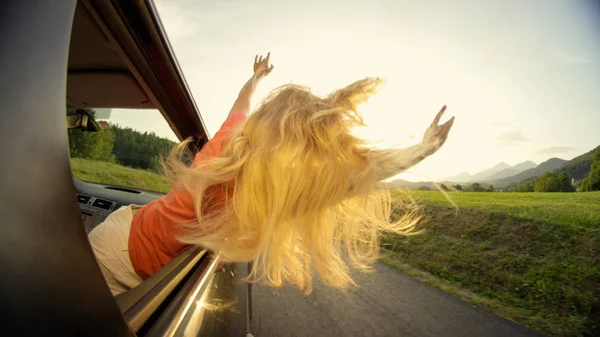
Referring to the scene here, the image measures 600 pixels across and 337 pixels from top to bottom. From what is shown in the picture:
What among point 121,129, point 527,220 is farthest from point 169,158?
point 527,220

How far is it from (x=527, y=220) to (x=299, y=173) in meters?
8.24

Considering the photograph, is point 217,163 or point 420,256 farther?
point 420,256

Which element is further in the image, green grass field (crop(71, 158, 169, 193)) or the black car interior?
green grass field (crop(71, 158, 169, 193))

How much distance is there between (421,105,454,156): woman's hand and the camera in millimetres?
1288

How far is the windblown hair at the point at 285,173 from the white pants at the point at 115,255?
0.33 meters

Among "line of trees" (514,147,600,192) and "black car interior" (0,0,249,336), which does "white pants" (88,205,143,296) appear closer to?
"black car interior" (0,0,249,336)

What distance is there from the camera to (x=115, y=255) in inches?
56.9

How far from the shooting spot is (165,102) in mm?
2053

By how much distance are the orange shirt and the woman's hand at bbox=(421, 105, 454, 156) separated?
3.43 ft

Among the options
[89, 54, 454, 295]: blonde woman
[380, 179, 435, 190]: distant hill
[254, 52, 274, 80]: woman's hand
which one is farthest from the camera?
[254, 52, 274, 80]: woman's hand

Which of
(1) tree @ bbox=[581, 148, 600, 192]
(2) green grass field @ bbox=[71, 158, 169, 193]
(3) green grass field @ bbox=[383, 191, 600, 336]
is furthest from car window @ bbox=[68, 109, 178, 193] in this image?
(1) tree @ bbox=[581, 148, 600, 192]

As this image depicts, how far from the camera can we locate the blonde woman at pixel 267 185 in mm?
1406

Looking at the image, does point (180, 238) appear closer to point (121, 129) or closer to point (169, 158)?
point (169, 158)

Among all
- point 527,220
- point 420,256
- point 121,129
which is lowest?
point 420,256
